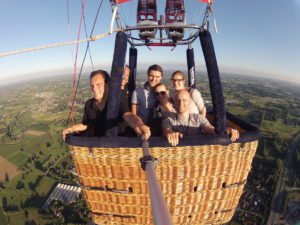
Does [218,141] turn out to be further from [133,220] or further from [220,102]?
[133,220]

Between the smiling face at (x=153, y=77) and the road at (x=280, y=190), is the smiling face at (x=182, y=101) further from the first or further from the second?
the road at (x=280, y=190)

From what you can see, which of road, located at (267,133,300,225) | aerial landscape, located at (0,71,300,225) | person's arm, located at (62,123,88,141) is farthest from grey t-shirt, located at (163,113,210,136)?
road, located at (267,133,300,225)

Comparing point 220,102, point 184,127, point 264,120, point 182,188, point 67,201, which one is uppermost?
point 220,102

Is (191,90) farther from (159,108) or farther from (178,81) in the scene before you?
(159,108)

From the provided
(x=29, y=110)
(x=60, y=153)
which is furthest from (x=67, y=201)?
(x=29, y=110)

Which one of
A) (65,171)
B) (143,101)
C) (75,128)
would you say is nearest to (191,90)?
(143,101)

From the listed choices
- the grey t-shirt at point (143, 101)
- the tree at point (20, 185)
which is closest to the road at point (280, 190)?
the grey t-shirt at point (143, 101)
